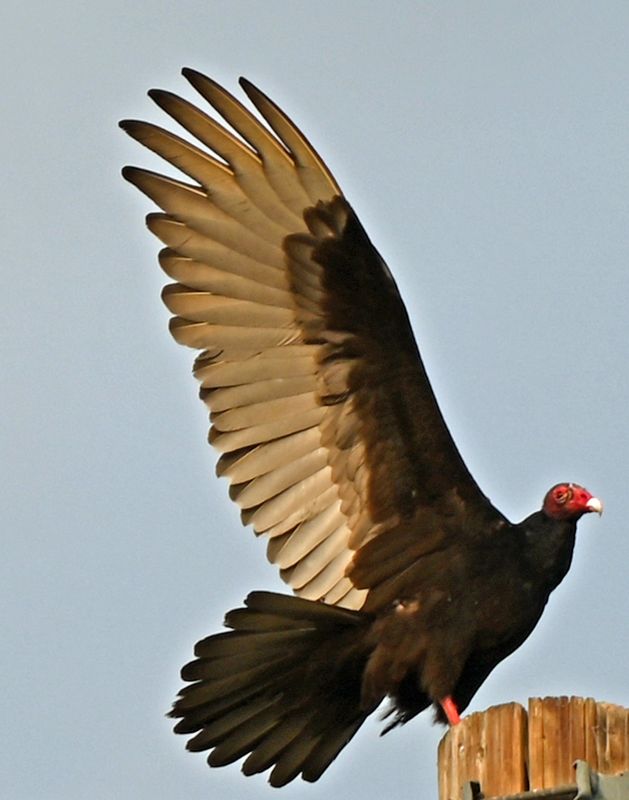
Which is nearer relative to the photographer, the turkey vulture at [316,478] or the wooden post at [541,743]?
the wooden post at [541,743]

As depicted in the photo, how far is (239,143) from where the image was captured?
6.52m

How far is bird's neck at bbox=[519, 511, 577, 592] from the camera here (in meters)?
6.11

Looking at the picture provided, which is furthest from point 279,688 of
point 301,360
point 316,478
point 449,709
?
point 301,360

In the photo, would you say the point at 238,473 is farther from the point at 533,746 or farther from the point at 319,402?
the point at 533,746

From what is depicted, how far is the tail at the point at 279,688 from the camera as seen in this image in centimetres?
577

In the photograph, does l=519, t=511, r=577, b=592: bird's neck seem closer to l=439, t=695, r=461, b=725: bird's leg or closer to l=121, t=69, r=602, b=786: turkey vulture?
l=121, t=69, r=602, b=786: turkey vulture

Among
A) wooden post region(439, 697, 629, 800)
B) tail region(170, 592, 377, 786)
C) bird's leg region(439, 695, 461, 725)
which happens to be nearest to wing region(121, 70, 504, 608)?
tail region(170, 592, 377, 786)

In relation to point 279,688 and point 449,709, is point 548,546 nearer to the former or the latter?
point 449,709

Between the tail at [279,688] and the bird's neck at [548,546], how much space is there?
56cm

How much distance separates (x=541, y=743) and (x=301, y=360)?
236 cm

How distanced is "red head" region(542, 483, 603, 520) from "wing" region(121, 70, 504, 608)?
0.64 ft

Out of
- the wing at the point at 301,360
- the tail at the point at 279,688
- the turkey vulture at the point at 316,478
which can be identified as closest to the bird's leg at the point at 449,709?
the turkey vulture at the point at 316,478

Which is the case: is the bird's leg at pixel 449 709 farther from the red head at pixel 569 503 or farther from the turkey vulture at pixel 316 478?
the red head at pixel 569 503

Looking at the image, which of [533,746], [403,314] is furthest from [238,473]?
[533,746]
